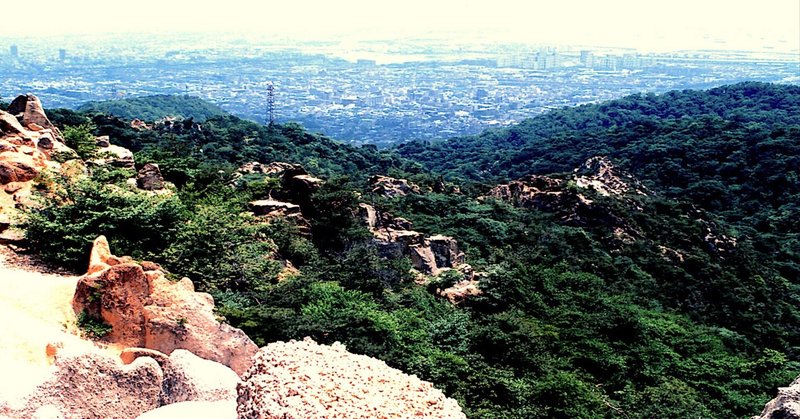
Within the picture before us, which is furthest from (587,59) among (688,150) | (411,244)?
(411,244)

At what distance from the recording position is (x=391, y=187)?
22078mm

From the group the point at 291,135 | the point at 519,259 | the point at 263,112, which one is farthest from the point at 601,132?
the point at 263,112

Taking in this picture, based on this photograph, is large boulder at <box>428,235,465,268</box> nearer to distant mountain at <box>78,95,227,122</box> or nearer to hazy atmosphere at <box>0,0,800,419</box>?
hazy atmosphere at <box>0,0,800,419</box>

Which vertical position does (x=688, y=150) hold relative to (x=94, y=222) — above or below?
below

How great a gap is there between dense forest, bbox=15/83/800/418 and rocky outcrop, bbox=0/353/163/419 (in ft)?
8.28

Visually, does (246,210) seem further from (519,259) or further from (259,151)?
(259,151)

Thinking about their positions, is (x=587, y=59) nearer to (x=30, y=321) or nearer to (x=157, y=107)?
(x=157, y=107)

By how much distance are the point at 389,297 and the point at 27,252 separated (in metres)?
5.73

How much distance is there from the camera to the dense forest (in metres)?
9.49

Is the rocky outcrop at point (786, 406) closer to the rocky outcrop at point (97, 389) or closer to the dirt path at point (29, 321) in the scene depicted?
the rocky outcrop at point (97, 389)

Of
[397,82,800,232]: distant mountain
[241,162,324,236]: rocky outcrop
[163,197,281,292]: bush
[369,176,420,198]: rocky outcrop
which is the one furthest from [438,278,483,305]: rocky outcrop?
[397,82,800,232]: distant mountain

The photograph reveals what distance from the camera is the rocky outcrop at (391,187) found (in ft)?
71.4

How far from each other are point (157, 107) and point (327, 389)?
70552 mm

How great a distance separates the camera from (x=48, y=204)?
10.1 meters
